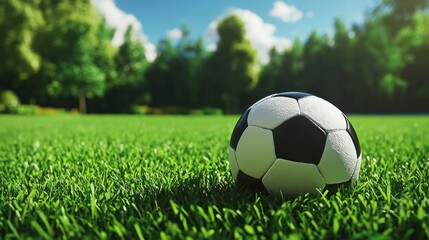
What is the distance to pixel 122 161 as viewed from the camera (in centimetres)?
353

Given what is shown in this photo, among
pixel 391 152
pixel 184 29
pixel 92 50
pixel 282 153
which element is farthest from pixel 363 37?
pixel 282 153

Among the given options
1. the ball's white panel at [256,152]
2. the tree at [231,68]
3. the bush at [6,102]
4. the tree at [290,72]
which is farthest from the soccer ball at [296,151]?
the tree at [290,72]

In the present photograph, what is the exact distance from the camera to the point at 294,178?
217 cm

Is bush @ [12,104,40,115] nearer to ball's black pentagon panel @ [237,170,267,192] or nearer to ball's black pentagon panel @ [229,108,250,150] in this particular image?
ball's black pentagon panel @ [229,108,250,150]

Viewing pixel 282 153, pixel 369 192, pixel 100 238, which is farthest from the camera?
pixel 369 192

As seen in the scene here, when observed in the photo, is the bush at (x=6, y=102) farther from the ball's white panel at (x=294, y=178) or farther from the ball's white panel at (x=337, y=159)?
the ball's white panel at (x=337, y=159)

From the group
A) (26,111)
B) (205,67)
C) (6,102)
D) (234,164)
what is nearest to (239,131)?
(234,164)

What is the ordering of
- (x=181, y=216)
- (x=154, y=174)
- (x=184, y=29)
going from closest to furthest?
(x=181, y=216) < (x=154, y=174) < (x=184, y=29)

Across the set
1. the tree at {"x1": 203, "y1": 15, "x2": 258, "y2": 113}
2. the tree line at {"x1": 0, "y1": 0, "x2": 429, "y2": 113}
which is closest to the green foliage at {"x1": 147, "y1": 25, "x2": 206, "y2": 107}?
the tree line at {"x1": 0, "y1": 0, "x2": 429, "y2": 113}

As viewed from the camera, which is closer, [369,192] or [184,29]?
[369,192]

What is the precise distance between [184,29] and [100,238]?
143 ft

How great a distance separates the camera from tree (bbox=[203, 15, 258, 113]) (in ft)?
122

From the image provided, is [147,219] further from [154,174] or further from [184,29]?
[184,29]

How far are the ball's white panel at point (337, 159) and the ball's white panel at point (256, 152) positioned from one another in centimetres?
33
